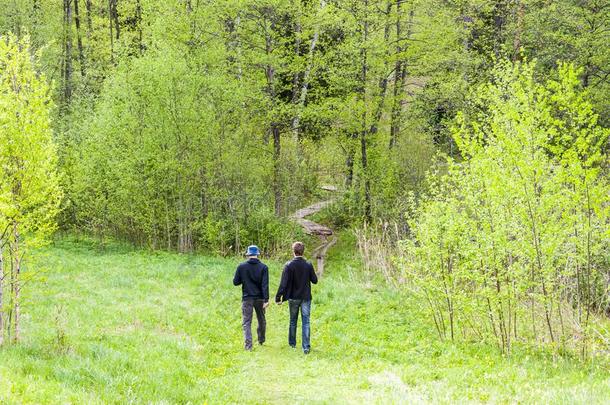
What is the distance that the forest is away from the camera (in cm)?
916

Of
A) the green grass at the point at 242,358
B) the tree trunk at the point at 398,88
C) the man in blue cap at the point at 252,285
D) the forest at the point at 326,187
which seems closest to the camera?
the green grass at the point at 242,358

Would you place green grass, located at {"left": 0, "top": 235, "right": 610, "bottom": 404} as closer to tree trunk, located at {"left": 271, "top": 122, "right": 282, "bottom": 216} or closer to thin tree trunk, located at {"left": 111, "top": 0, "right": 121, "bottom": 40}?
tree trunk, located at {"left": 271, "top": 122, "right": 282, "bottom": 216}

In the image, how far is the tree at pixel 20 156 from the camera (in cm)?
905

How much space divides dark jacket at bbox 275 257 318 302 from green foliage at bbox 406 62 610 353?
233cm

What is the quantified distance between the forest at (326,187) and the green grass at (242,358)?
0.08 metres

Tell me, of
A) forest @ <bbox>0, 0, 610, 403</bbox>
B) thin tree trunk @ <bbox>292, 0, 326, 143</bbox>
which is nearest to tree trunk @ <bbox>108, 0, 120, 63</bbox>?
forest @ <bbox>0, 0, 610, 403</bbox>

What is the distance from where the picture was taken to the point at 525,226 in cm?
1000

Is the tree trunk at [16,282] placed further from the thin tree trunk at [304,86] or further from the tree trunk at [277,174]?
the thin tree trunk at [304,86]

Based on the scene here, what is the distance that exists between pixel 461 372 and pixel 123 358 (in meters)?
5.26

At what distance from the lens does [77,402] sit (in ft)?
19.8

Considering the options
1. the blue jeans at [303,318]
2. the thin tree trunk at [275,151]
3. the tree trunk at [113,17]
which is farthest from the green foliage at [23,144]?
the tree trunk at [113,17]

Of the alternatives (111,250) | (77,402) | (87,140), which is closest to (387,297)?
(77,402)

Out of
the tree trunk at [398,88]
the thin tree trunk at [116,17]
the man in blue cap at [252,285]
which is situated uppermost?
the thin tree trunk at [116,17]

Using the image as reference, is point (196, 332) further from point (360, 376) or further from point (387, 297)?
point (387, 297)
